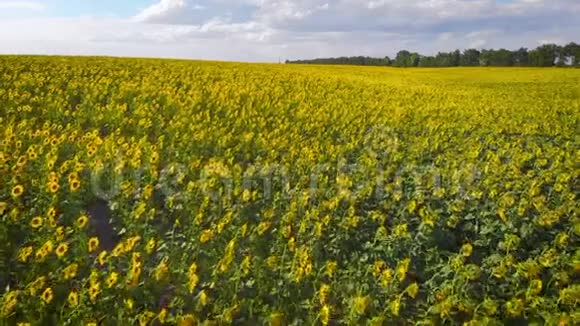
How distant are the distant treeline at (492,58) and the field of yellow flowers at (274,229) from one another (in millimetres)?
62170

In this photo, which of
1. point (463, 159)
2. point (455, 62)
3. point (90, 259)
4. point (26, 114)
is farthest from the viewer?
point (455, 62)

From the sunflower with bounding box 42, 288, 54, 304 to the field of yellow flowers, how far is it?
10mm

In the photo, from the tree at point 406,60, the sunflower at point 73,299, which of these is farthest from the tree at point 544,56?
the sunflower at point 73,299

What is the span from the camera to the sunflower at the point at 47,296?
376cm

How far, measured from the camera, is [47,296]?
12.8ft

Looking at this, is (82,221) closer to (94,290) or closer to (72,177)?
(72,177)

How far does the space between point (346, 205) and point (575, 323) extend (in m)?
2.87

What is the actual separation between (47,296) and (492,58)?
73.8 metres

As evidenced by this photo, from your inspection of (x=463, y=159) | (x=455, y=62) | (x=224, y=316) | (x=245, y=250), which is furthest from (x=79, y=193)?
(x=455, y=62)

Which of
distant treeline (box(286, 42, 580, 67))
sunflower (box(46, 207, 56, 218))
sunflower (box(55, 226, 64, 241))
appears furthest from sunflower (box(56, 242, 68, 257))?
distant treeline (box(286, 42, 580, 67))

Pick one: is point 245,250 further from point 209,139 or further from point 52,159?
point 209,139

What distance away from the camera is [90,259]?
5.03 metres

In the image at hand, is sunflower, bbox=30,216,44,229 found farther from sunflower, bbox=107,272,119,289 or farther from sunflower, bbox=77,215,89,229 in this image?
sunflower, bbox=107,272,119,289

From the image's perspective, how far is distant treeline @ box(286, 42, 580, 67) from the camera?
66188mm
